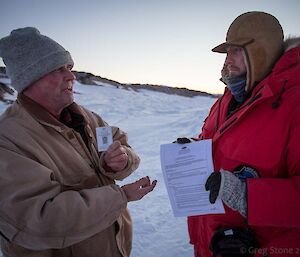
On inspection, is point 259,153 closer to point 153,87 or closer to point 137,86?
point 137,86

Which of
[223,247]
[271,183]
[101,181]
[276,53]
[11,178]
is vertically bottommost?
[223,247]

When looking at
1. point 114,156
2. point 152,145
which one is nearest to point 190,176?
point 114,156

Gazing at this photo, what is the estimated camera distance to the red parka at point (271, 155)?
153 centimetres

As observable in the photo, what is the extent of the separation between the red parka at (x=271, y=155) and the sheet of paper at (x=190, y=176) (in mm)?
151

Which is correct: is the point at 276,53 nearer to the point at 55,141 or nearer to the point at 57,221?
the point at 55,141

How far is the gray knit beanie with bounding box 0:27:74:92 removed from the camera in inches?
72.8

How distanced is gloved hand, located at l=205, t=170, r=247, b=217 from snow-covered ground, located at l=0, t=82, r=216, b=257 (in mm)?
1940

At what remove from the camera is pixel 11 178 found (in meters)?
1.50

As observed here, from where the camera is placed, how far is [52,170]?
169cm

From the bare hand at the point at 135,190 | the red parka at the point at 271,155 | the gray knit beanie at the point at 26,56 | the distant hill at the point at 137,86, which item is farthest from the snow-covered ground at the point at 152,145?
the distant hill at the point at 137,86

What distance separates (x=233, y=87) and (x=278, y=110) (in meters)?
0.47

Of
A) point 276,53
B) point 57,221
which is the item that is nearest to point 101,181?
point 57,221

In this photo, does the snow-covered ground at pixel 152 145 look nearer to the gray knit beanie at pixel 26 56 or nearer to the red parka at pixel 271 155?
the red parka at pixel 271 155

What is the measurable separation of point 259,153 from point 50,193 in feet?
3.85
